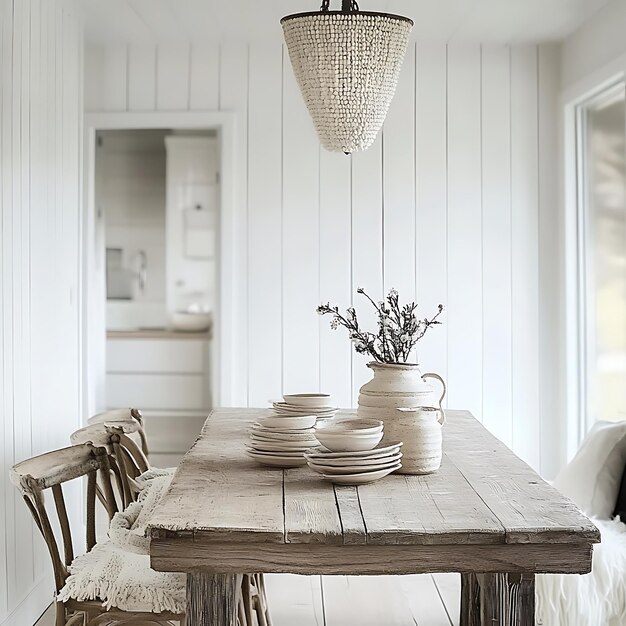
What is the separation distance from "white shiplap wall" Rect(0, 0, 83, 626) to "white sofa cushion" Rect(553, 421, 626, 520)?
6.86 feet

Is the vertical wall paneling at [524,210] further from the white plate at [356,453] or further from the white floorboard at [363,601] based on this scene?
the white plate at [356,453]

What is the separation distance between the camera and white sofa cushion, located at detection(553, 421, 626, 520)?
3.53 m

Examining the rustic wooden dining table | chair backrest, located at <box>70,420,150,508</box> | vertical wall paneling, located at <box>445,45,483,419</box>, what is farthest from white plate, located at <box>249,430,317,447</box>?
vertical wall paneling, located at <box>445,45,483,419</box>

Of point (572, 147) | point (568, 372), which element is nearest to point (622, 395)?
point (568, 372)

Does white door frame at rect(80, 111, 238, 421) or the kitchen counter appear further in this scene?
the kitchen counter

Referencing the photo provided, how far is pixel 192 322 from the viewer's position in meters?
7.70

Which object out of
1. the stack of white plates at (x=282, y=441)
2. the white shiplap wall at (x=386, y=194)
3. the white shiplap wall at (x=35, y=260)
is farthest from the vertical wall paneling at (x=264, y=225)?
the stack of white plates at (x=282, y=441)

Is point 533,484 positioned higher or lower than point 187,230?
lower

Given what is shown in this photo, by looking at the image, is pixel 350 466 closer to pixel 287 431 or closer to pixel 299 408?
pixel 287 431

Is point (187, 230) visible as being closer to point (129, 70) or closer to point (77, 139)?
point (129, 70)

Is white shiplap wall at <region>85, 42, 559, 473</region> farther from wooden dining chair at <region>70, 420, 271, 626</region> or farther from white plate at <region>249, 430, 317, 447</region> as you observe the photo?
white plate at <region>249, 430, 317, 447</region>

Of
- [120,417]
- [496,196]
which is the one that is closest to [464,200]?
[496,196]

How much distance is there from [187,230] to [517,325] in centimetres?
359

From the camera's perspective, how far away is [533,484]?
237cm
